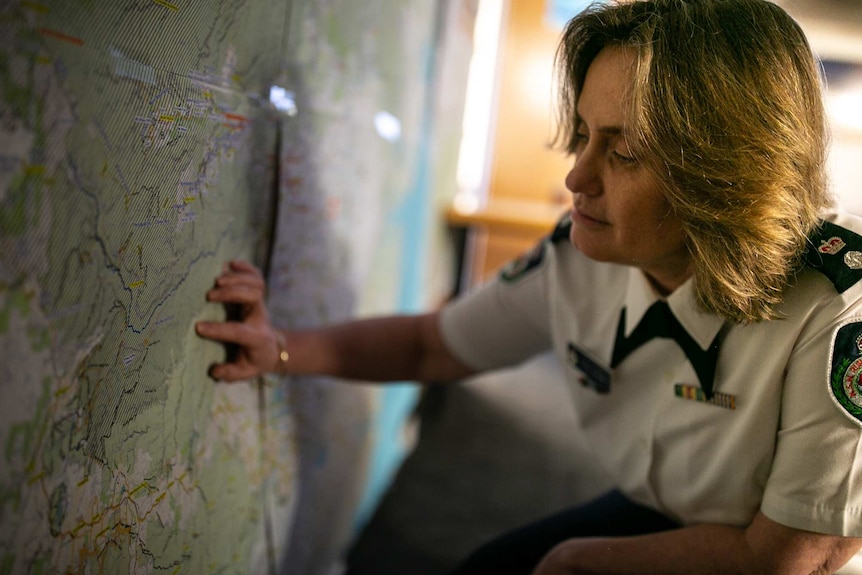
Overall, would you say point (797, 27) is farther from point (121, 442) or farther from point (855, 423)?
point (121, 442)

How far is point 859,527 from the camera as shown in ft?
2.77

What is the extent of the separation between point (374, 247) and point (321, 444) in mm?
482

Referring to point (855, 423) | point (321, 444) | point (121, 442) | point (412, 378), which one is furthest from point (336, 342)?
point (855, 423)

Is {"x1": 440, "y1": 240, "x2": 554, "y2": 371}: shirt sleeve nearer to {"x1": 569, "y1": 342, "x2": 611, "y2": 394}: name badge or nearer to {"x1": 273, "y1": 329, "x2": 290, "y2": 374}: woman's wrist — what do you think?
{"x1": 569, "y1": 342, "x2": 611, "y2": 394}: name badge

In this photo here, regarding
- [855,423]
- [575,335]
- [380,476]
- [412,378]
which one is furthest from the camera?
[380,476]

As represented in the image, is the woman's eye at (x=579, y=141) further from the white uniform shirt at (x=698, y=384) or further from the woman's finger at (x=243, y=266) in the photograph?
the woman's finger at (x=243, y=266)

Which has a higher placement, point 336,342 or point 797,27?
point 797,27

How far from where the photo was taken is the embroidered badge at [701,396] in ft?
3.09

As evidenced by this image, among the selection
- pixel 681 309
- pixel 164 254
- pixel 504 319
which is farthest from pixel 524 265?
pixel 164 254

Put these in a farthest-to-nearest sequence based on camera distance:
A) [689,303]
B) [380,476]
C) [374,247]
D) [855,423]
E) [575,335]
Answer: [380,476] < [374,247] < [575,335] < [689,303] < [855,423]

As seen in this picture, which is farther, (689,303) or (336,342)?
(336,342)

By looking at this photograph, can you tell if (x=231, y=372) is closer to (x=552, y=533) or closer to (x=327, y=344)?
(x=327, y=344)

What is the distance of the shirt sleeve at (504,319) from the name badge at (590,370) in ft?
0.36

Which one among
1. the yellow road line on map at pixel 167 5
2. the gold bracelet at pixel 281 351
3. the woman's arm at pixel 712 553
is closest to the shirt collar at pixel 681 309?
the woman's arm at pixel 712 553
